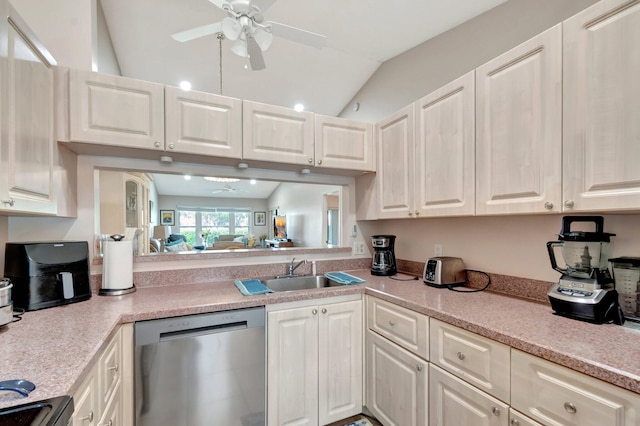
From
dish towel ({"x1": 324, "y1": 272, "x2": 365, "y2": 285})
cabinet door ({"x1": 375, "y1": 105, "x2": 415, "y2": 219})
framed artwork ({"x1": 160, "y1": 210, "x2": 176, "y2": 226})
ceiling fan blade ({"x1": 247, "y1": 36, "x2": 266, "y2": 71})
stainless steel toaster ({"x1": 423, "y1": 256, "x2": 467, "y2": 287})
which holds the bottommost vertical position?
dish towel ({"x1": 324, "y1": 272, "x2": 365, "y2": 285})

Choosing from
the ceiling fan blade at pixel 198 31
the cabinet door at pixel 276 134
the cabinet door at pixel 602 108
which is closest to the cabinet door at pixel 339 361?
the cabinet door at pixel 276 134

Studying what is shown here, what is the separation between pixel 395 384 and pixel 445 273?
73 cm

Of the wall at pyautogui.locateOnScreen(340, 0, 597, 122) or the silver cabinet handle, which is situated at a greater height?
the wall at pyautogui.locateOnScreen(340, 0, 597, 122)

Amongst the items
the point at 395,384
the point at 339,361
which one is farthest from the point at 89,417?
the point at 395,384

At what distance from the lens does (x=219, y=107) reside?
179cm

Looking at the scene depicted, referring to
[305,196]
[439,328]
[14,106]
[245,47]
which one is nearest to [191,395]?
[439,328]

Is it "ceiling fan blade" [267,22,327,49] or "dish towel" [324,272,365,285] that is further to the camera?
"dish towel" [324,272,365,285]

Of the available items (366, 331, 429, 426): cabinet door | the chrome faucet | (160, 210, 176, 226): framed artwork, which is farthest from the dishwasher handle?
(160, 210, 176, 226): framed artwork

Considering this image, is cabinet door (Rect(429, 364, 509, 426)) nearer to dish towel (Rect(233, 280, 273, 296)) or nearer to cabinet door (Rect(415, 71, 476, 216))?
cabinet door (Rect(415, 71, 476, 216))

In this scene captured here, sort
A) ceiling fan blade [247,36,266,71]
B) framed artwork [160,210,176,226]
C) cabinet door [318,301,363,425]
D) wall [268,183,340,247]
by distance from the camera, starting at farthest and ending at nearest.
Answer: framed artwork [160,210,176,226] < wall [268,183,340,247] < ceiling fan blade [247,36,266,71] < cabinet door [318,301,363,425]

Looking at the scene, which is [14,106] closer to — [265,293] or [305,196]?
[265,293]

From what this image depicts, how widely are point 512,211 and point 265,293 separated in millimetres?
1386

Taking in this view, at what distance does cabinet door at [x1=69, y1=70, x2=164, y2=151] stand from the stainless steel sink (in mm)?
1197

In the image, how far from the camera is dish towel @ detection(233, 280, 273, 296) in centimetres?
170
